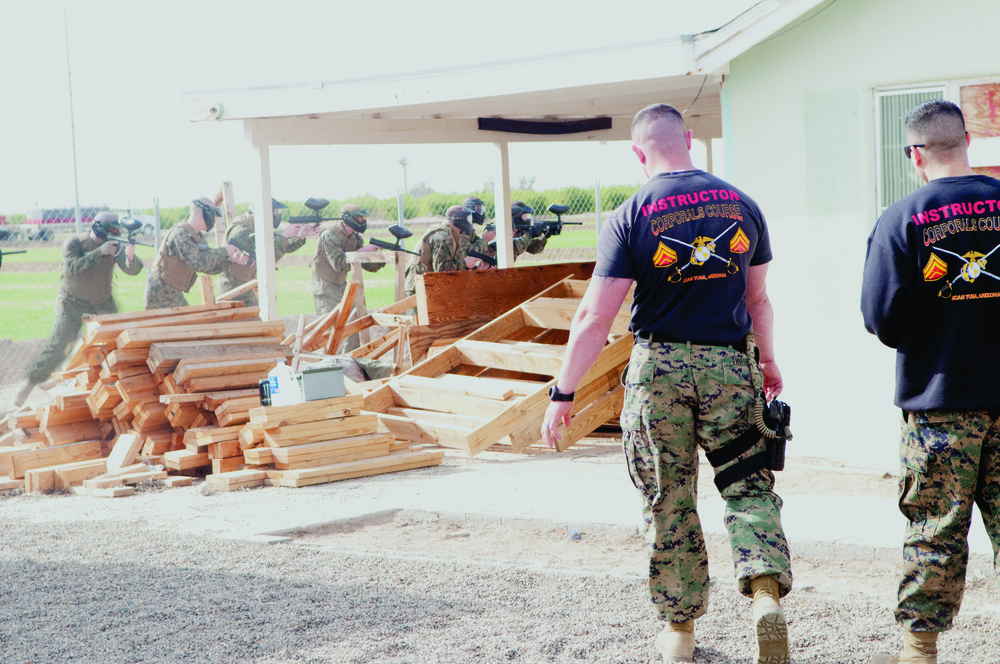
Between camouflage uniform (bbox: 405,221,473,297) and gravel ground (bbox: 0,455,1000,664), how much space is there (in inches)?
238

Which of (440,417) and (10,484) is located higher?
(440,417)

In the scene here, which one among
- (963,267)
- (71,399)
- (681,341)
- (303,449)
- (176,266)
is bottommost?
(303,449)

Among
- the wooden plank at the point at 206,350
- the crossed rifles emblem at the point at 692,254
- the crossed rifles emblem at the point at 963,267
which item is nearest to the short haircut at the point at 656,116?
the crossed rifles emblem at the point at 692,254

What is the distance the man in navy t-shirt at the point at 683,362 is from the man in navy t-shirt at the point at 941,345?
458 mm

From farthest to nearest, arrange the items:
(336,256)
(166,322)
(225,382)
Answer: (336,256) < (166,322) < (225,382)

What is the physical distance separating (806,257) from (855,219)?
0.43 m

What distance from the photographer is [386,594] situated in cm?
451

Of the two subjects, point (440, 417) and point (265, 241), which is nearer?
point (440, 417)

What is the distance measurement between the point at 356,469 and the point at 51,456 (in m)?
2.65

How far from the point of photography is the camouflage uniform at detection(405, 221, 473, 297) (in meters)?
12.0

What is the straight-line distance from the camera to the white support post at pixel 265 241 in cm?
963

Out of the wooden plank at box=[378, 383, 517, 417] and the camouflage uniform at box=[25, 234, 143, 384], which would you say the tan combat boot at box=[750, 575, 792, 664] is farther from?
the camouflage uniform at box=[25, 234, 143, 384]

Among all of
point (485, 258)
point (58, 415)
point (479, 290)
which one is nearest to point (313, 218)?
point (485, 258)

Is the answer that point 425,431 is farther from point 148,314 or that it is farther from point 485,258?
point 485,258
